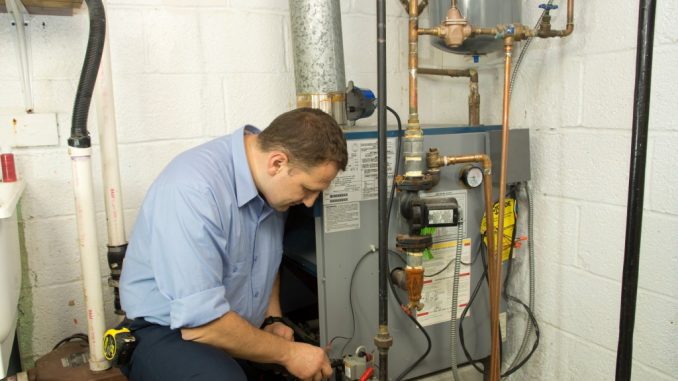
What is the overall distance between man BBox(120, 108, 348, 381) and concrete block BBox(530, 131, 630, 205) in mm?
702

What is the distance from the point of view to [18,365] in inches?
53.0

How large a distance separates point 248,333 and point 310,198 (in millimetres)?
327

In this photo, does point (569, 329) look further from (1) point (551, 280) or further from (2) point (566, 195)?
(2) point (566, 195)

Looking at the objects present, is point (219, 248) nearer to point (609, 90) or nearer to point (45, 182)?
point (45, 182)

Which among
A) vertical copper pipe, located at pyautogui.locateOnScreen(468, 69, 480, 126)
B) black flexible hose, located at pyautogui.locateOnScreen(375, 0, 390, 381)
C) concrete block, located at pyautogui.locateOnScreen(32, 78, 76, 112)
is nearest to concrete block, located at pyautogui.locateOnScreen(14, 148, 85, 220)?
concrete block, located at pyautogui.locateOnScreen(32, 78, 76, 112)

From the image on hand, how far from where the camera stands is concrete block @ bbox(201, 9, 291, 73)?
146cm

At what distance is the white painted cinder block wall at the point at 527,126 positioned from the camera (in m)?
1.25

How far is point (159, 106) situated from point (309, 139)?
58 centimetres

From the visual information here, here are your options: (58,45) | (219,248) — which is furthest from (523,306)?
(58,45)

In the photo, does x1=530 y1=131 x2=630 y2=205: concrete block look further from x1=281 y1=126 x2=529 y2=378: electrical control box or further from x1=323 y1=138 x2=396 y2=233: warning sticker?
x1=323 y1=138 x2=396 y2=233: warning sticker

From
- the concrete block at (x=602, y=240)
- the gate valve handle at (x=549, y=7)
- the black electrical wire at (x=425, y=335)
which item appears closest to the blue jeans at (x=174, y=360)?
the black electrical wire at (x=425, y=335)

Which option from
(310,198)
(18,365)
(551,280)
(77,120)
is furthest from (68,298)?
(551,280)

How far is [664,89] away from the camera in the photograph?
1.18 meters

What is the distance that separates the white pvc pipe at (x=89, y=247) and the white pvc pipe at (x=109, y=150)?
10cm
